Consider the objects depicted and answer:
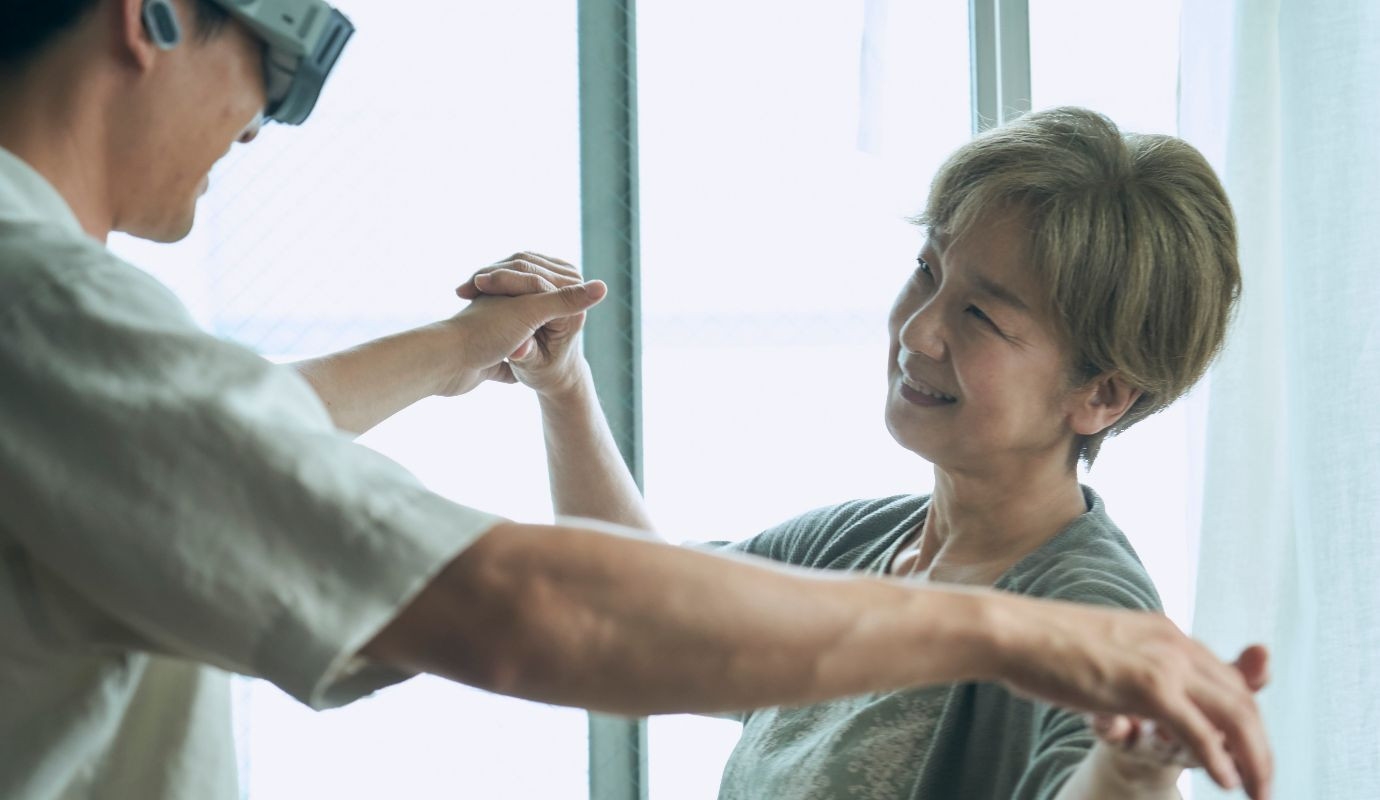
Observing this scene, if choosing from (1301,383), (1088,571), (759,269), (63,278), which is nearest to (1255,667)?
(1088,571)

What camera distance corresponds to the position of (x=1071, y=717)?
3.17 feet

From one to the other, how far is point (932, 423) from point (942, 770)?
34cm

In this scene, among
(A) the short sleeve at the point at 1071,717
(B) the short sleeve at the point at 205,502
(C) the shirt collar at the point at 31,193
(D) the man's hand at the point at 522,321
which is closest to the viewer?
(B) the short sleeve at the point at 205,502

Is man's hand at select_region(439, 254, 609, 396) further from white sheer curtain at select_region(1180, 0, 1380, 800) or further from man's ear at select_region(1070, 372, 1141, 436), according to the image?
white sheer curtain at select_region(1180, 0, 1380, 800)

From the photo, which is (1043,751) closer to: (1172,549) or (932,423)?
(932,423)

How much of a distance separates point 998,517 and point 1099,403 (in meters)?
0.15

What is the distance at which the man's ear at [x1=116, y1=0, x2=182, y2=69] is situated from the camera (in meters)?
0.73

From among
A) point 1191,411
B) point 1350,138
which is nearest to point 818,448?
point 1191,411

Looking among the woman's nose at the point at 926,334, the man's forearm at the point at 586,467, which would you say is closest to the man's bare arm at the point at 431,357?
the man's forearm at the point at 586,467

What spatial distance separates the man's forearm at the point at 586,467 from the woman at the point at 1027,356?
312 millimetres

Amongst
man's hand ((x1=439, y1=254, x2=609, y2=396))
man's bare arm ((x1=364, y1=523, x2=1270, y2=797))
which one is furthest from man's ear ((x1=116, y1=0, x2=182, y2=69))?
man's hand ((x1=439, y1=254, x2=609, y2=396))

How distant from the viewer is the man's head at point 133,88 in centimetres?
74

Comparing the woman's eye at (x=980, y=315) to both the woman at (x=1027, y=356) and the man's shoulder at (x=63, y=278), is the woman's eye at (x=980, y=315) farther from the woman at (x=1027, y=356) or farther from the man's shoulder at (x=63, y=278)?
the man's shoulder at (x=63, y=278)

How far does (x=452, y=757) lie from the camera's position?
1895 millimetres
